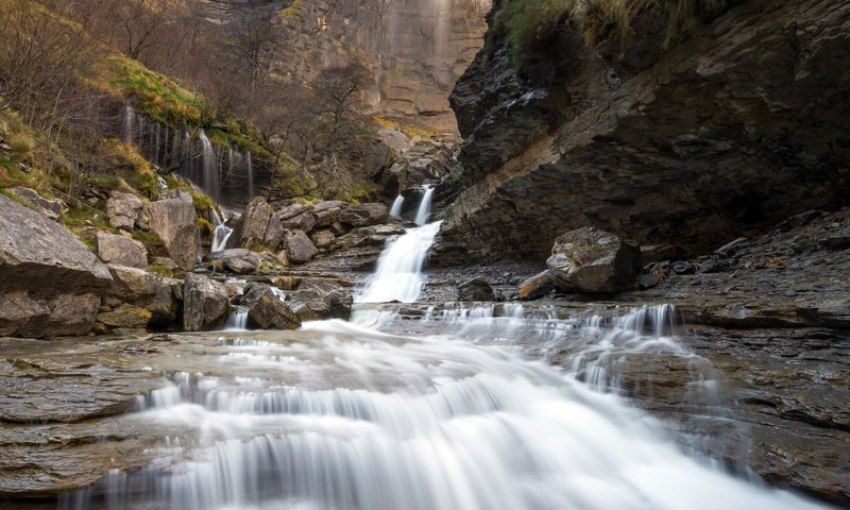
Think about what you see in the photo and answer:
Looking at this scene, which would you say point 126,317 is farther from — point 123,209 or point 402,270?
point 402,270

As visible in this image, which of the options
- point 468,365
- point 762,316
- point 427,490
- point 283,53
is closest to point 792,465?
point 762,316

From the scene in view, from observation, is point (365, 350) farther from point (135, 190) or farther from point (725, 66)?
point (135, 190)

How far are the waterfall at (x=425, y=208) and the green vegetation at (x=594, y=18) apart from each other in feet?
28.3

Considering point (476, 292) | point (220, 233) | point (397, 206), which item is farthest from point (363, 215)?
point (476, 292)

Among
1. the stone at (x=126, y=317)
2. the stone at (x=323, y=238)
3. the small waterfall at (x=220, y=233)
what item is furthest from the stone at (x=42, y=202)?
the stone at (x=323, y=238)

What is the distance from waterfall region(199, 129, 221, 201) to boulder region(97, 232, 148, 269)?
9990 millimetres

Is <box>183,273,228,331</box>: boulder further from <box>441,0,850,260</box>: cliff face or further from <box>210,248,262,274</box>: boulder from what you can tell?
<box>441,0,850,260</box>: cliff face

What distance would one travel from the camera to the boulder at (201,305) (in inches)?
283

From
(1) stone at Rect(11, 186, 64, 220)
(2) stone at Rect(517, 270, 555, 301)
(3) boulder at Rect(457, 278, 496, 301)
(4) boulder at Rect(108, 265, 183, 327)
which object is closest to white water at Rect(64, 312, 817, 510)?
(4) boulder at Rect(108, 265, 183, 327)

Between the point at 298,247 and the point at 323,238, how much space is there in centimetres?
132

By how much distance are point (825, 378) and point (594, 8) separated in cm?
793

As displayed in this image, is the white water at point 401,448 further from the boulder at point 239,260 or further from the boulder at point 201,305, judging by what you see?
the boulder at point 239,260

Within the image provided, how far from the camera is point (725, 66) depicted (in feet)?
24.1

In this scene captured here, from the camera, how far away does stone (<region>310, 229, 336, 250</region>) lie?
17.2 metres
